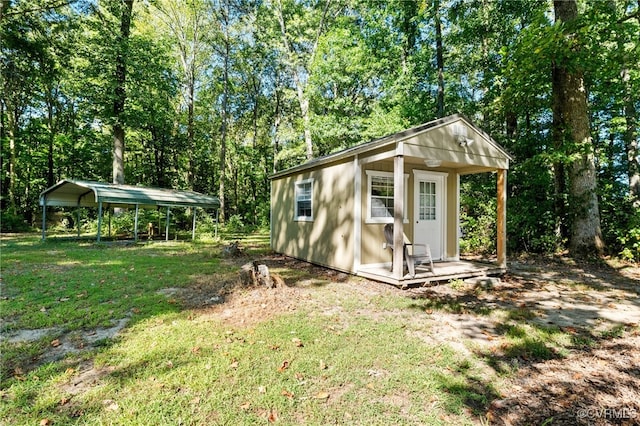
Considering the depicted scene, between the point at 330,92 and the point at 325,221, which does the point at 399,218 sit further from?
the point at 330,92

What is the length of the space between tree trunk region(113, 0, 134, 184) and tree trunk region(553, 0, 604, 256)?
665 inches

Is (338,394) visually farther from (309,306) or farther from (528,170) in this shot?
(528,170)

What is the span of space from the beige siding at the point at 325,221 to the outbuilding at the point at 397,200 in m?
0.02

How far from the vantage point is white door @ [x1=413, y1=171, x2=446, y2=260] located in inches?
290

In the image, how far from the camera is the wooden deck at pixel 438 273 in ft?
18.3

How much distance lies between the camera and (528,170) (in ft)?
31.0

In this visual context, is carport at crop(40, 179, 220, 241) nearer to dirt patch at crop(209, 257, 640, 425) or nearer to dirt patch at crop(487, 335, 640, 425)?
dirt patch at crop(209, 257, 640, 425)

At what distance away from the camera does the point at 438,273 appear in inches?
235

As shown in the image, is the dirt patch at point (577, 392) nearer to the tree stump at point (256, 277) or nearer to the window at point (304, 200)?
the tree stump at point (256, 277)

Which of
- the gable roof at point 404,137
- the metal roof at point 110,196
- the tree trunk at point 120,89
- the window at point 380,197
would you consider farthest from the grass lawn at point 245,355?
the tree trunk at point 120,89

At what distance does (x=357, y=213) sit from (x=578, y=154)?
5933 millimetres

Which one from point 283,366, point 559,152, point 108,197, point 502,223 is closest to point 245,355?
point 283,366

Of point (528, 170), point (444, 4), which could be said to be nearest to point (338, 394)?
point (528, 170)

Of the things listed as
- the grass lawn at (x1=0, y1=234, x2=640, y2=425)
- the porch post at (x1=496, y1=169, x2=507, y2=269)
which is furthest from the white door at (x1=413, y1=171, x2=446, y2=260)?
the grass lawn at (x1=0, y1=234, x2=640, y2=425)
